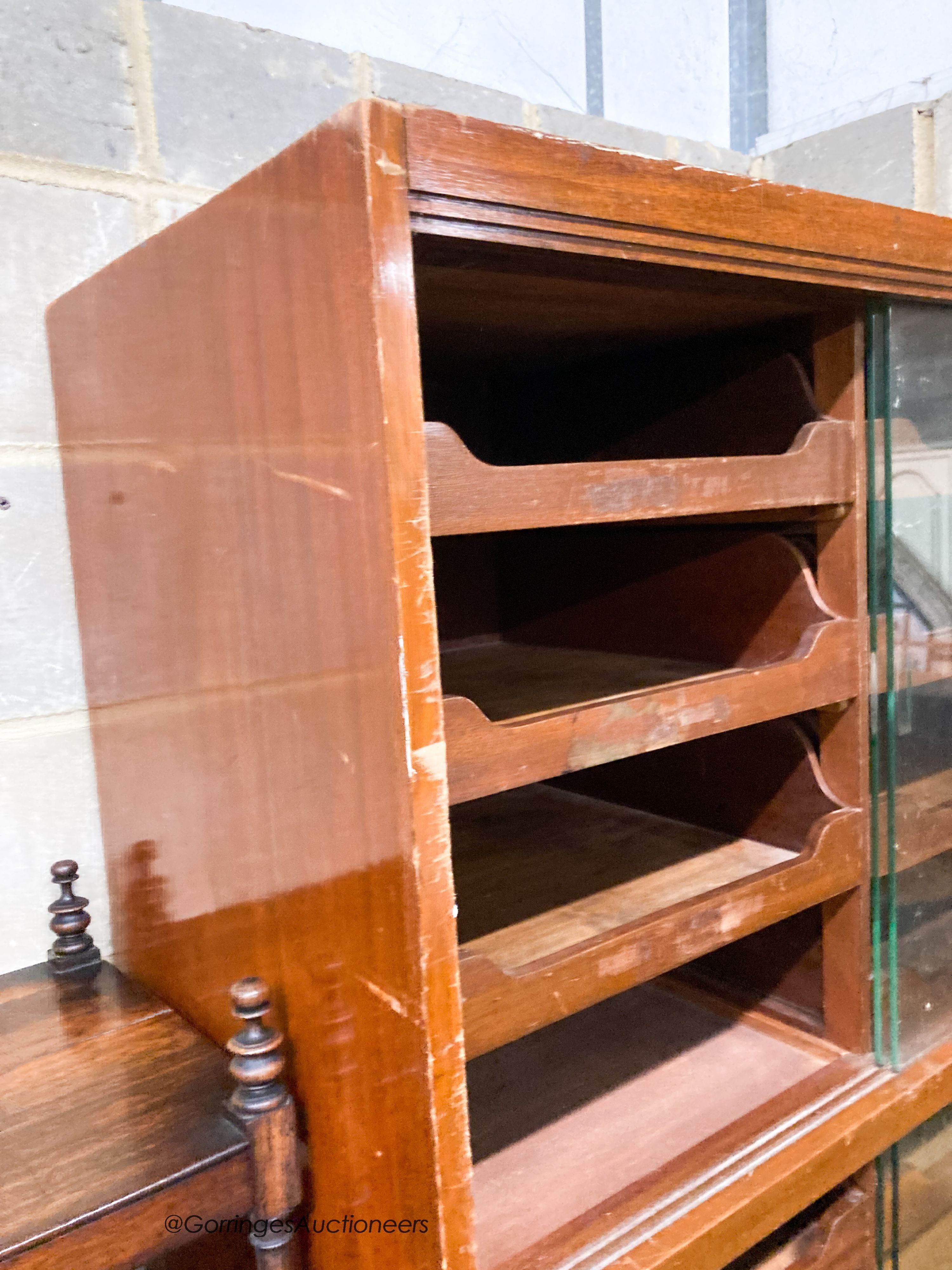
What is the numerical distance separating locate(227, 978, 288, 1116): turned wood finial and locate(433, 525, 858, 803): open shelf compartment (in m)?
0.19

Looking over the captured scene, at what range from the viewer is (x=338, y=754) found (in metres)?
0.58

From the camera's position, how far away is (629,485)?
67 cm

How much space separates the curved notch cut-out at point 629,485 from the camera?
574 mm

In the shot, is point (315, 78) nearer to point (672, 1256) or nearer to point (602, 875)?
point (602, 875)

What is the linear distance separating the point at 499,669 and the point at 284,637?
0.48 m

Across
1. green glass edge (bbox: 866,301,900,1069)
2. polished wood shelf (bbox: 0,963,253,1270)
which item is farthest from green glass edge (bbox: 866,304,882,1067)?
polished wood shelf (bbox: 0,963,253,1270)

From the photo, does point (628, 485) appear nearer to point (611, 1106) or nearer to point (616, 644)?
point (616, 644)

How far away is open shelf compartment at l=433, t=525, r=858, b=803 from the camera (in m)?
0.65

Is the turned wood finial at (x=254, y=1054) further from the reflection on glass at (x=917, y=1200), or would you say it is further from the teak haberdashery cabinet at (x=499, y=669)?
the reflection on glass at (x=917, y=1200)

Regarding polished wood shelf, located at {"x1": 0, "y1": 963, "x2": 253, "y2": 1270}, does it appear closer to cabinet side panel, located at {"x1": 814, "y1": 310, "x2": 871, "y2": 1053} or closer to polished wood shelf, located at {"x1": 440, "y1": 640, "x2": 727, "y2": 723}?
polished wood shelf, located at {"x1": 440, "y1": 640, "x2": 727, "y2": 723}

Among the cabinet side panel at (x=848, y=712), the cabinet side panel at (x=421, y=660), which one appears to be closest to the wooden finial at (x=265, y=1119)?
the cabinet side panel at (x=421, y=660)

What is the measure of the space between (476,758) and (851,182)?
1.19m

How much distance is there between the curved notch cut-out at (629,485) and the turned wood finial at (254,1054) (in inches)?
12.5

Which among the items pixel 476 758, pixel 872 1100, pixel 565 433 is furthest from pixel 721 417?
pixel 872 1100
